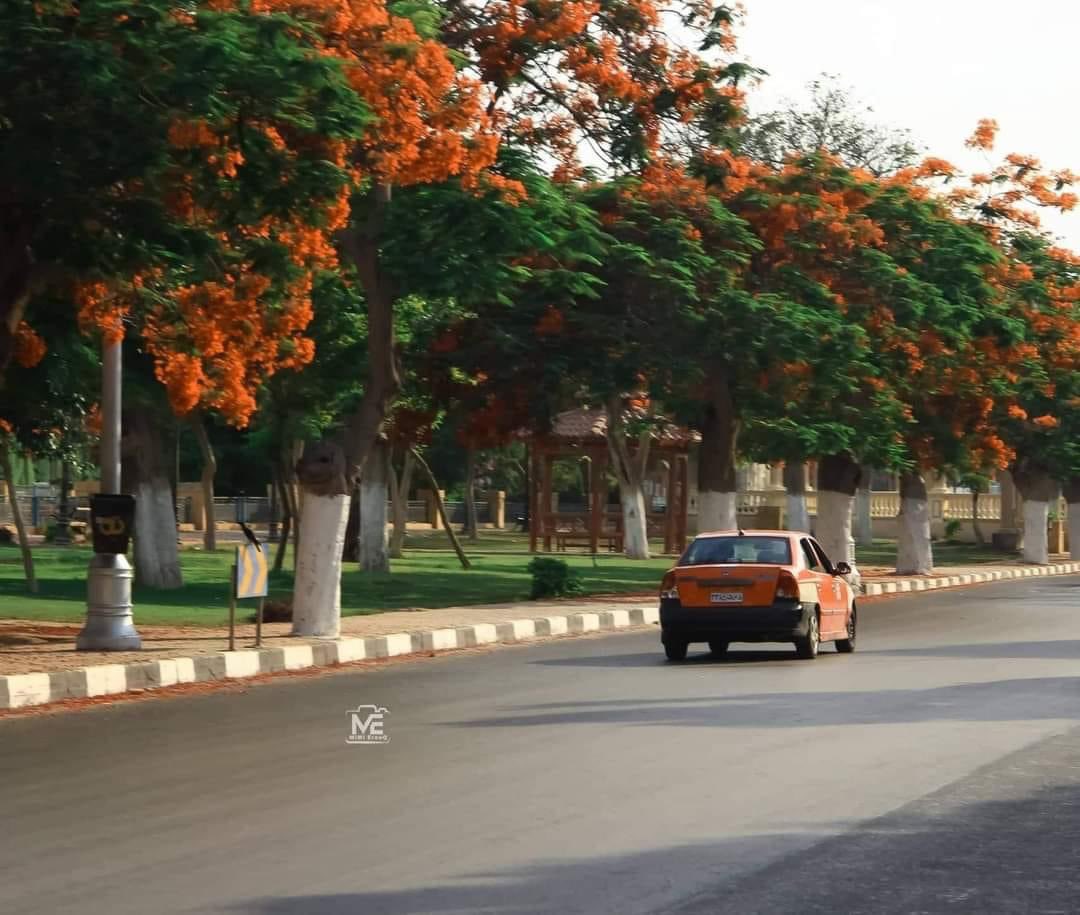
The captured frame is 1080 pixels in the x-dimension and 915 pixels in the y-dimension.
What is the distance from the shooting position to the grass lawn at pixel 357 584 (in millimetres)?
27188

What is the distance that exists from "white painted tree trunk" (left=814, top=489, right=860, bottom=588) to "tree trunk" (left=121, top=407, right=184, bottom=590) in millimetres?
14759

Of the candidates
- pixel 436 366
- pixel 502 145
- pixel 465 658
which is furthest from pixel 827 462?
pixel 465 658

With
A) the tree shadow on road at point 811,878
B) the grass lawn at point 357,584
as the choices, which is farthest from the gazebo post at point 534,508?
the tree shadow on road at point 811,878

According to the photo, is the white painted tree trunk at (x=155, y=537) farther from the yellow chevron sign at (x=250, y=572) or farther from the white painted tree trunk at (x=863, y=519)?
the white painted tree trunk at (x=863, y=519)

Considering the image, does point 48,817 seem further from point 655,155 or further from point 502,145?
point 655,155

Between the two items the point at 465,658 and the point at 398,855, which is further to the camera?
the point at 465,658

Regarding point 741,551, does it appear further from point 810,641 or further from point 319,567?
point 319,567

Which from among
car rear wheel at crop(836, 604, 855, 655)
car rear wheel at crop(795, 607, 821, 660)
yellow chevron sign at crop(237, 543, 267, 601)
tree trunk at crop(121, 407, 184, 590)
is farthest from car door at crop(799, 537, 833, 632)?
tree trunk at crop(121, 407, 184, 590)

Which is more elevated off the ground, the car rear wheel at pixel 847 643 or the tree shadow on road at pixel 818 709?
the car rear wheel at pixel 847 643

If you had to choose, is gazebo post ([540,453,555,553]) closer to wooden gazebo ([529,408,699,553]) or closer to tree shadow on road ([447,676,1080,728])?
wooden gazebo ([529,408,699,553])

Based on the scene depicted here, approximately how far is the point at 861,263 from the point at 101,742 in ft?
81.4

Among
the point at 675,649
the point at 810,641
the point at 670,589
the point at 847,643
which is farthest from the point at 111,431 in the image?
the point at 847,643

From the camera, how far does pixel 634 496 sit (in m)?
54.8

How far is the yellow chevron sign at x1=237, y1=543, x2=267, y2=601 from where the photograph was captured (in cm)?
1959
